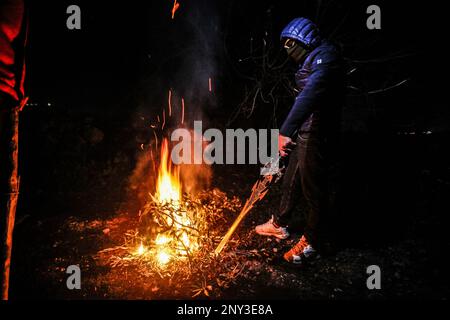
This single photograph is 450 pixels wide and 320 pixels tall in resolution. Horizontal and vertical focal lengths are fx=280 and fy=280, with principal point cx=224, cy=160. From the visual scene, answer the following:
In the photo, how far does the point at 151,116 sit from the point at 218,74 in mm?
2635

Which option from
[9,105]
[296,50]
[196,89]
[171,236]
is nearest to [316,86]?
[296,50]

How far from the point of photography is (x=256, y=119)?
894 cm

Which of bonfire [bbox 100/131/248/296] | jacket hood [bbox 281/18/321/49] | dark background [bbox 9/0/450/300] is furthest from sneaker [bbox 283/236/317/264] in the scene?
jacket hood [bbox 281/18/321/49]

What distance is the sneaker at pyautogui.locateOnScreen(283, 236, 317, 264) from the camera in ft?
12.9

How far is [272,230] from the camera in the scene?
463cm

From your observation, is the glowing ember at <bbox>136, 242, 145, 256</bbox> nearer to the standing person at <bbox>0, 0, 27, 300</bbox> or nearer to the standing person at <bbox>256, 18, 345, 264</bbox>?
the standing person at <bbox>0, 0, 27, 300</bbox>

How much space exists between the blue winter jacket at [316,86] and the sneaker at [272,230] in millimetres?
1596

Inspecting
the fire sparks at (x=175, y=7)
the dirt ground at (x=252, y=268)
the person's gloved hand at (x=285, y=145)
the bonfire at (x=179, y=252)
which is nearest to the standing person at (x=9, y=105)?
the dirt ground at (x=252, y=268)

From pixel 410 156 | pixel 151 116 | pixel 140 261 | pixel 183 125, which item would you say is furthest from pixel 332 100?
pixel 151 116

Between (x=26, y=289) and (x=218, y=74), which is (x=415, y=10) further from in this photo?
(x=26, y=289)

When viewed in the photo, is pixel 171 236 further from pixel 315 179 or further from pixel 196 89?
pixel 196 89

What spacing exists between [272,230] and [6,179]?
363cm

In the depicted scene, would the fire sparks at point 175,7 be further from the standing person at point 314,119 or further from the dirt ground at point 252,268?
the dirt ground at point 252,268

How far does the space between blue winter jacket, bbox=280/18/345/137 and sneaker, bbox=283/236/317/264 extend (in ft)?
5.20
